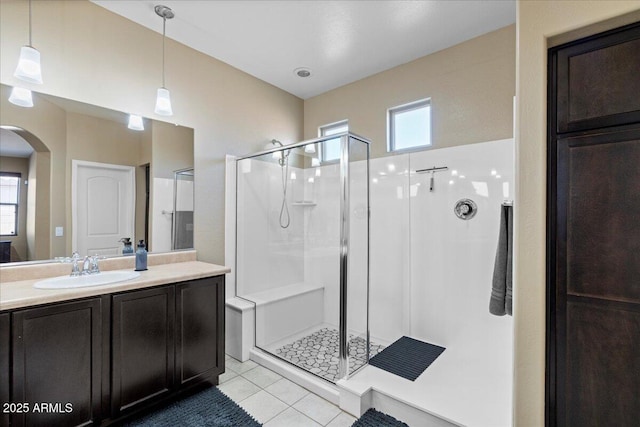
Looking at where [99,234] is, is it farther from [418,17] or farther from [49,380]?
[418,17]

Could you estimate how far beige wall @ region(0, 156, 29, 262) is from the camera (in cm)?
198

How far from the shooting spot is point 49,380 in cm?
163

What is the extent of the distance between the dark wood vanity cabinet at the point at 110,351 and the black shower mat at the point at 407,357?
1371 mm

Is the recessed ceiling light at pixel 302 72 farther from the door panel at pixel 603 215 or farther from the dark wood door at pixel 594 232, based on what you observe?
the door panel at pixel 603 215

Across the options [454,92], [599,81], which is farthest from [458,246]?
[599,81]

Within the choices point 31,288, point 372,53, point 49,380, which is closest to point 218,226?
point 31,288

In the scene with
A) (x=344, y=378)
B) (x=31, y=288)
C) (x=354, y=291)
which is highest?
(x=31, y=288)

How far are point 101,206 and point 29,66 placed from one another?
1.01 m

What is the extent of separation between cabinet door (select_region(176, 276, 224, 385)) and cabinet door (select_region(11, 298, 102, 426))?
502 millimetres

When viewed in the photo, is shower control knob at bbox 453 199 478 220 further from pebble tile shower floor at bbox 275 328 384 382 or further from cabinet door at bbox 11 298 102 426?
cabinet door at bbox 11 298 102 426

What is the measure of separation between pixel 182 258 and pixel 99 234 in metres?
0.69

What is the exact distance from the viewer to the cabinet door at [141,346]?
1873 mm

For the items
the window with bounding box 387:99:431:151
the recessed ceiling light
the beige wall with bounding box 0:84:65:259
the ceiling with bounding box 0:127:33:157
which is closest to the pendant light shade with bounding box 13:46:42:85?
the beige wall with bounding box 0:84:65:259

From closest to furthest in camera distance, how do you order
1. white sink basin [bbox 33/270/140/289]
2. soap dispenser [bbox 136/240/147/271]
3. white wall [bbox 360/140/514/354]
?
white sink basin [bbox 33/270/140/289]
soap dispenser [bbox 136/240/147/271]
white wall [bbox 360/140/514/354]
